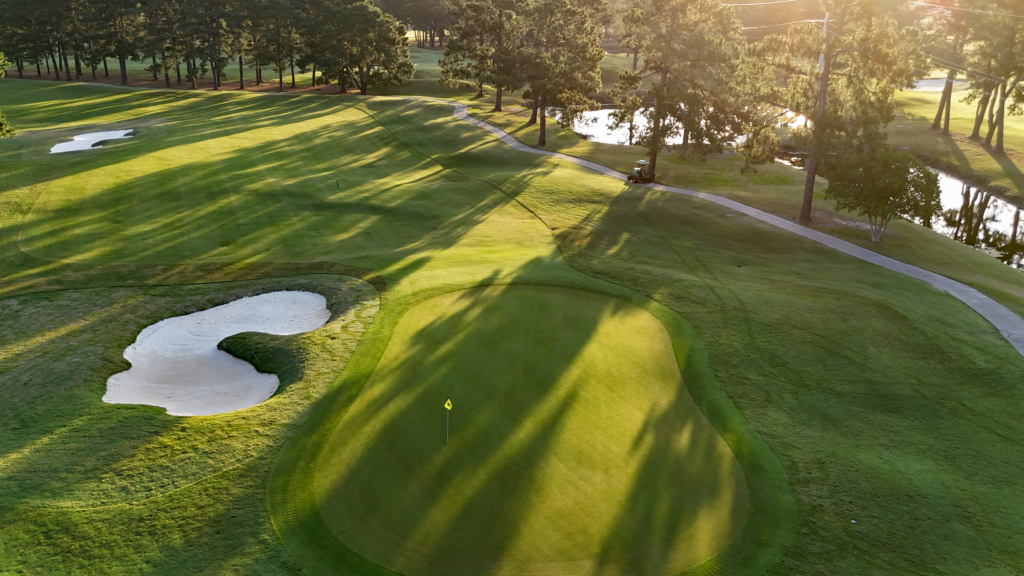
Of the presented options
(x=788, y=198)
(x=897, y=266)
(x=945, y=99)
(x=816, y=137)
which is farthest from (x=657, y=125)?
(x=945, y=99)

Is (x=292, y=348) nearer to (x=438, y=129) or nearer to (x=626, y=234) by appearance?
(x=626, y=234)

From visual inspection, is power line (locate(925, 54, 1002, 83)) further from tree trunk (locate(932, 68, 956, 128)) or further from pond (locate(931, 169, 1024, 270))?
pond (locate(931, 169, 1024, 270))

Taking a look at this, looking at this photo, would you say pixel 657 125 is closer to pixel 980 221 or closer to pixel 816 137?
pixel 816 137

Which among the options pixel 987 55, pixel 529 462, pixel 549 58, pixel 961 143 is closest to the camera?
pixel 529 462

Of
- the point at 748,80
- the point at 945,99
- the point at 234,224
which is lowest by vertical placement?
the point at 234,224

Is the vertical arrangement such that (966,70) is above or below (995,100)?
above

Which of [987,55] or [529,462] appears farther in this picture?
[987,55]

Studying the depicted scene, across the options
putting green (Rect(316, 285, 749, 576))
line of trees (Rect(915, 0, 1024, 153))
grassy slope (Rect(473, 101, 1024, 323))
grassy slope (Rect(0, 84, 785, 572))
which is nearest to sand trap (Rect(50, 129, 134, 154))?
grassy slope (Rect(0, 84, 785, 572))
